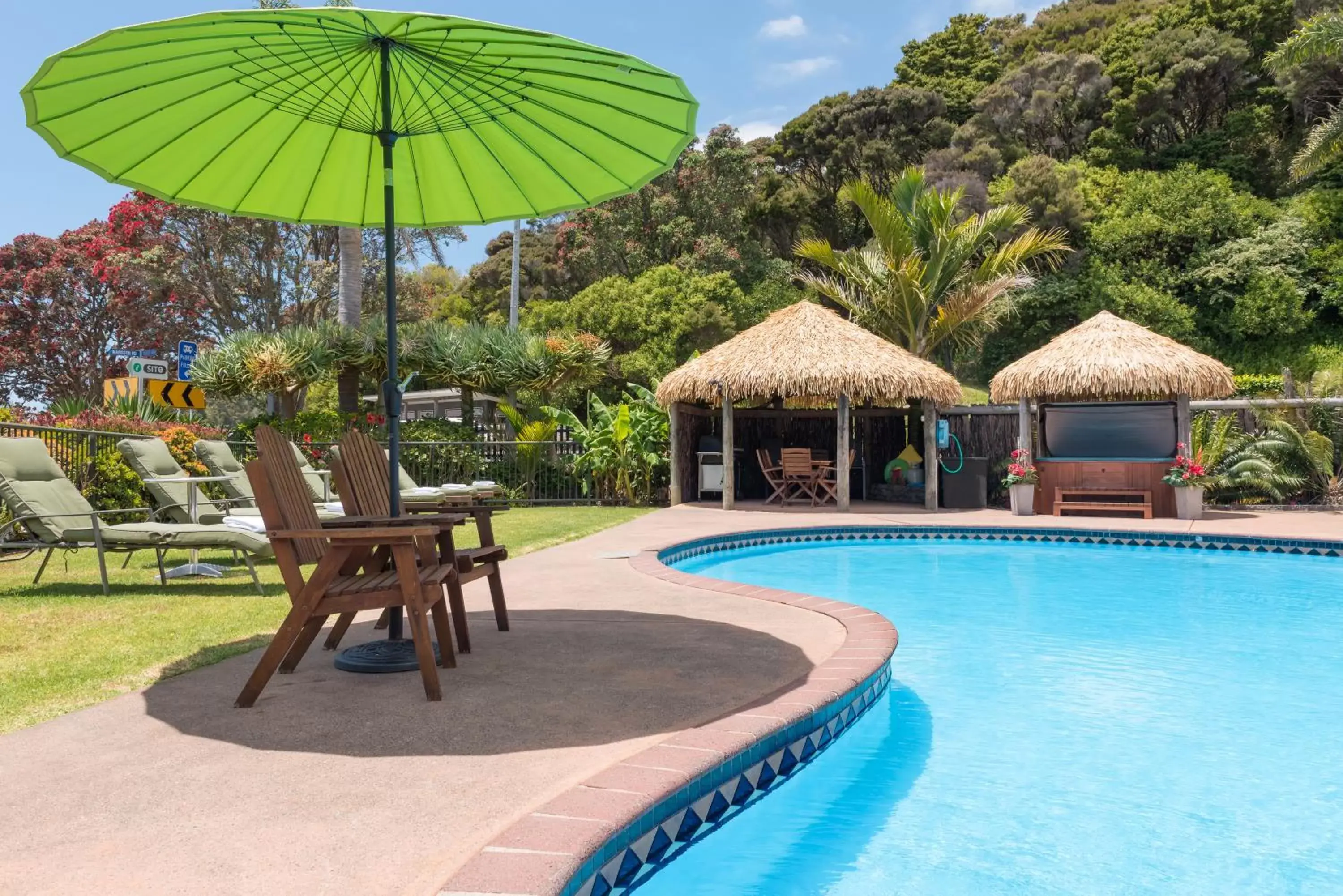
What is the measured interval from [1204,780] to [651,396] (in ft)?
44.4

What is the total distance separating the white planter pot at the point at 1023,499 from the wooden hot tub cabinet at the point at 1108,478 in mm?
260

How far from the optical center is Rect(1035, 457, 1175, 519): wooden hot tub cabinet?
1409 centimetres

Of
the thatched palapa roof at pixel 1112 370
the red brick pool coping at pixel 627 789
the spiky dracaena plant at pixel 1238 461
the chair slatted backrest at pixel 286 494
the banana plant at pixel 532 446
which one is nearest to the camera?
the red brick pool coping at pixel 627 789

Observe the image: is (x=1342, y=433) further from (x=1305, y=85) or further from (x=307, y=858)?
(x=1305, y=85)

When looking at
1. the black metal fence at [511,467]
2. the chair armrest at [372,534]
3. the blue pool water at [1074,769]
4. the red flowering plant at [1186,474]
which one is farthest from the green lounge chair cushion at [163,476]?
the red flowering plant at [1186,474]

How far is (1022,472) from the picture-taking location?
14359mm

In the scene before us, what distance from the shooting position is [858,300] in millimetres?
21812

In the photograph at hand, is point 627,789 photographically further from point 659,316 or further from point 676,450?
point 659,316

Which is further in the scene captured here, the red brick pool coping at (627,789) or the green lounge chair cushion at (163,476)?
the green lounge chair cushion at (163,476)

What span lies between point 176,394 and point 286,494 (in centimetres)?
711

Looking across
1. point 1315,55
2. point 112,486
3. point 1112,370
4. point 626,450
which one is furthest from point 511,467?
point 1315,55

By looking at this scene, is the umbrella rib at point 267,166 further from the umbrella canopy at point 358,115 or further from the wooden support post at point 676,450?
the wooden support post at point 676,450

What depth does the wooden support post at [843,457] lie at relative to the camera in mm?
15219

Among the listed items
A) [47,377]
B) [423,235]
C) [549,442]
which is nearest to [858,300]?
[549,442]
